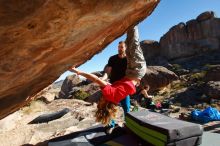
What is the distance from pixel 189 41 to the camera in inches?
3204

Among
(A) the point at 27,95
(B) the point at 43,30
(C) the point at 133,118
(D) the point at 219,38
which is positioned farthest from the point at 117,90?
(D) the point at 219,38

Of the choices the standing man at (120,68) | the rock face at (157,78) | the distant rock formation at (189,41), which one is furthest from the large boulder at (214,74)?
the distant rock formation at (189,41)

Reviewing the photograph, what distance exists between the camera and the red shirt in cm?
512

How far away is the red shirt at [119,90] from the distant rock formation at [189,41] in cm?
7415

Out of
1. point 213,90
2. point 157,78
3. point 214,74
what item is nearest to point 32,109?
point 213,90

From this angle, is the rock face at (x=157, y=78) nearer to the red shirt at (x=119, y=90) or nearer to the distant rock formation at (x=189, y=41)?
the red shirt at (x=119, y=90)

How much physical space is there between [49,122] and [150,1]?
6.69 meters

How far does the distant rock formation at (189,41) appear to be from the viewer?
78250 millimetres

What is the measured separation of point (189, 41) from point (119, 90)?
7956cm

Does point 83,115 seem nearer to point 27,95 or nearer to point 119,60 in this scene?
point 119,60

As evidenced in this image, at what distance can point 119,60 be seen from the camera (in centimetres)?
689

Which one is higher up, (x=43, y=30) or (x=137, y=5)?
(x=137, y=5)

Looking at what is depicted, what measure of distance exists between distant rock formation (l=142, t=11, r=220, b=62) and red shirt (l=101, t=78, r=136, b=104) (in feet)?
243

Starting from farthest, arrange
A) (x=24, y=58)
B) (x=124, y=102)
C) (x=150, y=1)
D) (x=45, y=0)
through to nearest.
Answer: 1. (x=124, y=102)
2. (x=150, y=1)
3. (x=24, y=58)
4. (x=45, y=0)
